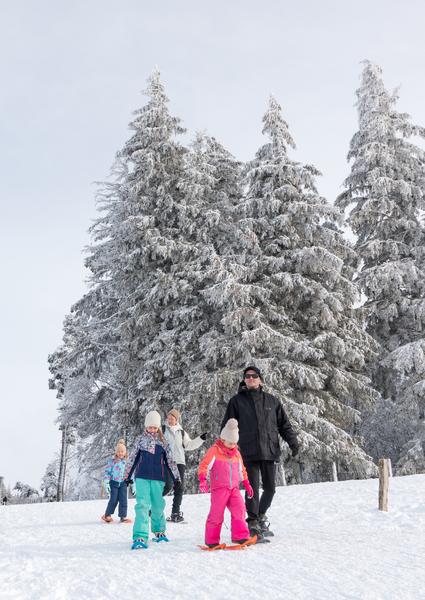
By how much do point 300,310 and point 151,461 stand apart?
50.8 ft

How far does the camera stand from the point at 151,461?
23.8 ft

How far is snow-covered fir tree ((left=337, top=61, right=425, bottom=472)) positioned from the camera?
21.4m

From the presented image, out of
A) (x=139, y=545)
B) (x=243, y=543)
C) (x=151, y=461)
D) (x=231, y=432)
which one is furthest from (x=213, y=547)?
(x=151, y=461)

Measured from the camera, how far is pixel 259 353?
66.5 feet

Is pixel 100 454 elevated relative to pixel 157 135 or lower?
lower

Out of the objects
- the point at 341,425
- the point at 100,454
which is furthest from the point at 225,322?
the point at 100,454

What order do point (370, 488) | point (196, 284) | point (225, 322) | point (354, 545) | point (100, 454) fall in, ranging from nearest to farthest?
1. point (354, 545)
2. point (370, 488)
3. point (225, 322)
4. point (196, 284)
5. point (100, 454)

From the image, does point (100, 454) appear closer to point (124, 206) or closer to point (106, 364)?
point (106, 364)

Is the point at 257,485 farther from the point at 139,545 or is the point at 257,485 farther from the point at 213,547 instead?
the point at 139,545

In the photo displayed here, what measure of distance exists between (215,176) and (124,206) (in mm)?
4107

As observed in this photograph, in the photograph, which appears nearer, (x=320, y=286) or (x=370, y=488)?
(x=370, y=488)

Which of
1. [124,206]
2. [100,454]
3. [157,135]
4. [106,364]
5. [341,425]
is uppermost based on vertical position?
[157,135]

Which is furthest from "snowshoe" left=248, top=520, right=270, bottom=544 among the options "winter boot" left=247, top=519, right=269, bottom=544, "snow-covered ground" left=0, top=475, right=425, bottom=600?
"snow-covered ground" left=0, top=475, right=425, bottom=600

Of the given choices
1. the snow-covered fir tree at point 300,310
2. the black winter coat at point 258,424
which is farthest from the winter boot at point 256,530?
the snow-covered fir tree at point 300,310
